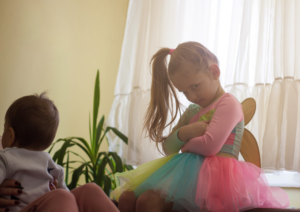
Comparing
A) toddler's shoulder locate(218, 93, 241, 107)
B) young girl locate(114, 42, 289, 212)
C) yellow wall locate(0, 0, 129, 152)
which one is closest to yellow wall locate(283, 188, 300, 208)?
young girl locate(114, 42, 289, 212)

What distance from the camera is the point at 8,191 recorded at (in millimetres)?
783

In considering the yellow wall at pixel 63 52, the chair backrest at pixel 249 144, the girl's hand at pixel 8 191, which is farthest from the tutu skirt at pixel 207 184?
the yellow wall at pixel 63 52

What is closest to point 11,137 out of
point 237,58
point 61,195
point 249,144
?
point 61,195

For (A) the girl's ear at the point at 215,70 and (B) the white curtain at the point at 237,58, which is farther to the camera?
(B) the white curtain at the point at 237,58

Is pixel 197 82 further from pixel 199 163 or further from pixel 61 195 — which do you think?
pixel 61 195

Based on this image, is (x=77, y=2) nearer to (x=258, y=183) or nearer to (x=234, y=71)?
(x=234, y=71)

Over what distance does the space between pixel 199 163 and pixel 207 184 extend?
0.10 metres

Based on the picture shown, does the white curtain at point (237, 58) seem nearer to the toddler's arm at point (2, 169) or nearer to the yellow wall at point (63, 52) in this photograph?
the yellow wall at point (63, 52)

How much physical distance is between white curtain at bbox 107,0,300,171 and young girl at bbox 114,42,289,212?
10.8 inches

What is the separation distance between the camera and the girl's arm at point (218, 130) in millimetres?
967

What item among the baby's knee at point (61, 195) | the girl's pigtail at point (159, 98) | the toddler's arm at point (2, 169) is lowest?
the baby's knee at point (61, 195)

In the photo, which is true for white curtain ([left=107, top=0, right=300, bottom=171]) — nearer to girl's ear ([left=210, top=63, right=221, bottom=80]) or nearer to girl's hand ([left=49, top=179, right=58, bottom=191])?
girl's ear ([left=210, top=63, right=221, bottom=80])

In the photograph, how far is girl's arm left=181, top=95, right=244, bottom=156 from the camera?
97 centimetres

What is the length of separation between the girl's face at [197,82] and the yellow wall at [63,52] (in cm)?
128
